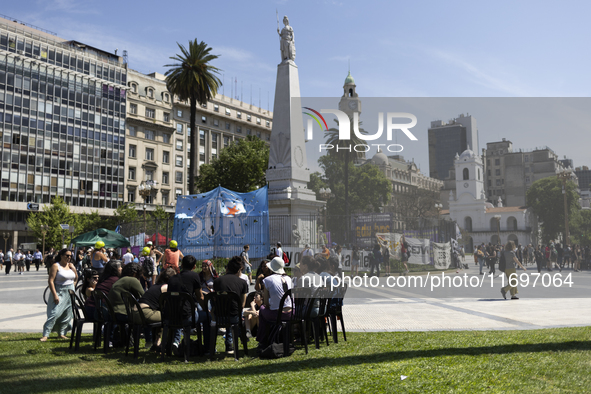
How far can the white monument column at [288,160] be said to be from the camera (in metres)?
22.2

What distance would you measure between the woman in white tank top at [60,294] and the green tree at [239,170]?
113 feet

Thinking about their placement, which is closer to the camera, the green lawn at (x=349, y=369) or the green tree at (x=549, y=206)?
the green lawn at (x=349, y=369)

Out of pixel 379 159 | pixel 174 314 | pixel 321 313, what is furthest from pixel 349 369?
pixel 379 159

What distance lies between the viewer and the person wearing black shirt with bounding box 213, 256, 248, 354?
666 cm

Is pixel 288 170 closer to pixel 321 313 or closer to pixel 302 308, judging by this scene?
pixel 321 313

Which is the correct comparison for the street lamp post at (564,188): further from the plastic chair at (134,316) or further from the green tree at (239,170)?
the green tree at (239,170)

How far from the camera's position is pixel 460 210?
1898cm

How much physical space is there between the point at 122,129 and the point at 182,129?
1140cm

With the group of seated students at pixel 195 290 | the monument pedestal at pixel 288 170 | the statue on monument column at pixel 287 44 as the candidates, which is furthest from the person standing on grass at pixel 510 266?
the statue on monument column at pixel 287 44

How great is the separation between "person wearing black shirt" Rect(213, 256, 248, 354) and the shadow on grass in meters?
0.53

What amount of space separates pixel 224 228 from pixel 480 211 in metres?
10.5

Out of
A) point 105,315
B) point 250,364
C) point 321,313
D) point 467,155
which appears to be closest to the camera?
point 250,364

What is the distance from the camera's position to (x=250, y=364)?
20.7 feet

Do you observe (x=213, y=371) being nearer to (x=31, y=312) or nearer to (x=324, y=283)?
(x=324, y=283)
